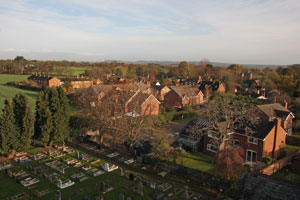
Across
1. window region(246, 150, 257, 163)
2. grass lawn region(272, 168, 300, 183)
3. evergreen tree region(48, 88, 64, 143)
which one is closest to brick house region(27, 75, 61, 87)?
evergreen tree region(48, 88, 64, 143)

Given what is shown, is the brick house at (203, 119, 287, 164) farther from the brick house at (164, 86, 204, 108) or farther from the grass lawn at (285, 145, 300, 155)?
the brick house at (164, 86, 204, 108)

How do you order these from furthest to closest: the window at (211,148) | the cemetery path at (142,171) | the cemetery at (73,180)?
1. the window at (211,148)
2. the cemetery path at (142,171)
3. the cemetery at (73,180)

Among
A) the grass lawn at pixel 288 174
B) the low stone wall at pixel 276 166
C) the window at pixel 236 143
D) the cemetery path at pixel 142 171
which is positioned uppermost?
the window at pixel 236 143

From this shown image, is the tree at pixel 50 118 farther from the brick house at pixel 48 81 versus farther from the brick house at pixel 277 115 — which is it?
the brick house at pixel 48 81

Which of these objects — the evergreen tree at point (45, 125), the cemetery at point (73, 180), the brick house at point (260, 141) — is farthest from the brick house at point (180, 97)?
the cemetery at point (73, 180)

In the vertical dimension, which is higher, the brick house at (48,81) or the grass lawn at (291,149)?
the brick house at (48,81)

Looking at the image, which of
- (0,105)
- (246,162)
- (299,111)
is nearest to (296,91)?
(299,111)
